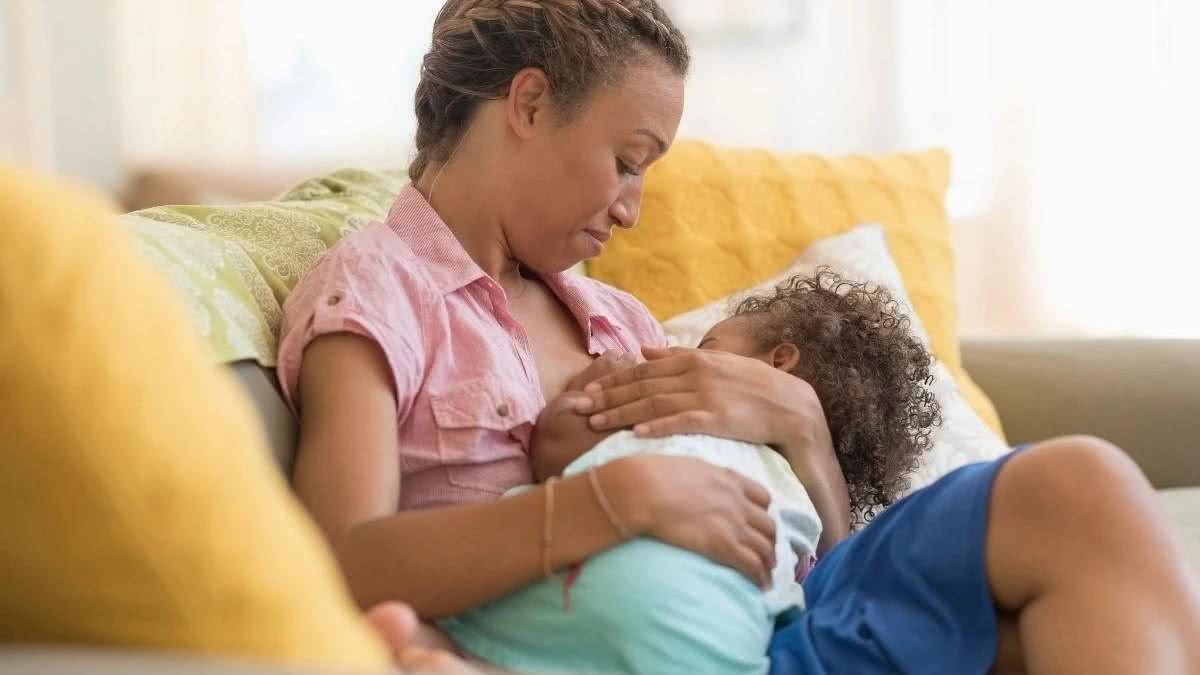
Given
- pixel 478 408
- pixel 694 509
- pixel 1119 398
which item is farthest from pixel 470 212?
pixel 1119 398

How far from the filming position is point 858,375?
1.50 m

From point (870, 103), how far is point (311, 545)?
10.5 feet

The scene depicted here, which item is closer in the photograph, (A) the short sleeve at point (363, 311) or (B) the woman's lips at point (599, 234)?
(A) the short sleeve at point (363, 311)

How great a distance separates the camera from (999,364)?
2348mm

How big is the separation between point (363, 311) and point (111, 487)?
2.11 ft

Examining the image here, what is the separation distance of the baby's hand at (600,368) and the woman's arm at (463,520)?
26 centimetres

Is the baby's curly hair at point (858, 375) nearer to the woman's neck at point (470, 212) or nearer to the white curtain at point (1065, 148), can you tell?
the woman's neck at point (470, 212)

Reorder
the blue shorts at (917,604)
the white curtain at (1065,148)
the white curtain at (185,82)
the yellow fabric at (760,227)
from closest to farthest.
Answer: the blue shorts at (917,604) < the yellow fabric at (760,227) < the white curtain at (1065,148) < the white curtain at (185,82)

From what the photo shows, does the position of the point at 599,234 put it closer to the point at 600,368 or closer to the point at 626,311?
the point at 600,368

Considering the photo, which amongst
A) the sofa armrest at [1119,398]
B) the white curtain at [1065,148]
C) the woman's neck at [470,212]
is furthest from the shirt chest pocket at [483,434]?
the white curtain at [1065,148]

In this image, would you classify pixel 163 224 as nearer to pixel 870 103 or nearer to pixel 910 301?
pixel 910 301

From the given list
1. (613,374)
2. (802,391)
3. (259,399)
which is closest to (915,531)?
(802,391)

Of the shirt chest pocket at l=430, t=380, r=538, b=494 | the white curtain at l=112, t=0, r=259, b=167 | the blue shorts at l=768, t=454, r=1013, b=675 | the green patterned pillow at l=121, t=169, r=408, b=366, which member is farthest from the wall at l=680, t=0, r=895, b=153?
the blue shorts at l=768, t=454, r=1013, b=675

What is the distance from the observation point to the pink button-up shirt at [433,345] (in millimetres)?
1240
